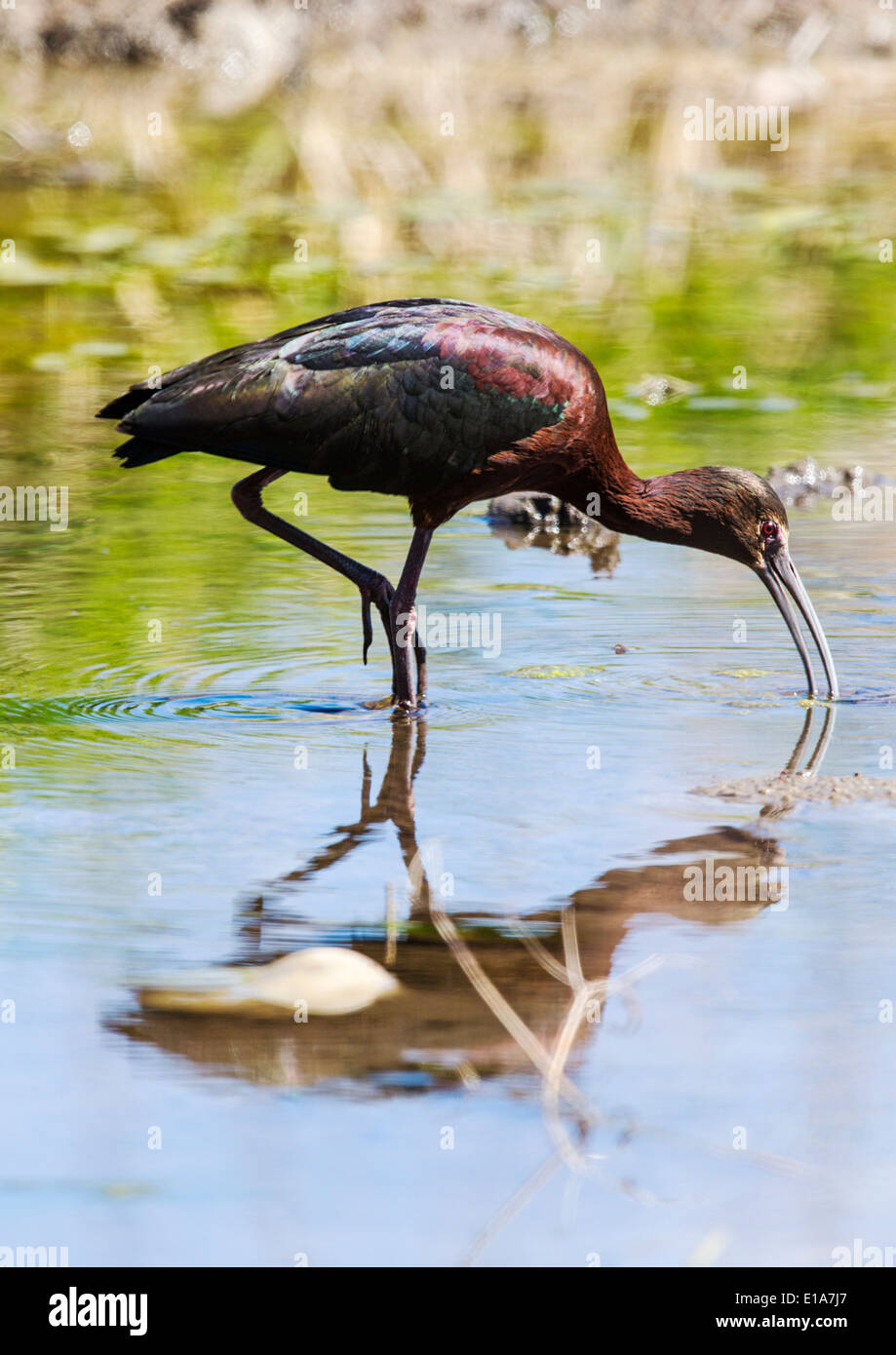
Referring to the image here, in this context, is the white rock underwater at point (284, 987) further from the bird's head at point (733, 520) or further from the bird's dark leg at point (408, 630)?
the bird's head at point (733, 520)

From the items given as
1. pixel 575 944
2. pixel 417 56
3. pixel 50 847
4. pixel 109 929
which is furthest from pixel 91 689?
pixel 417 56

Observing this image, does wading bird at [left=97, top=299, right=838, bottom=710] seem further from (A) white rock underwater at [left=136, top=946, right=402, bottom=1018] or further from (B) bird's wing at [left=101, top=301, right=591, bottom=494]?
(A) white rock underwater at [left=136, top=946, right=402, bottom=1018]

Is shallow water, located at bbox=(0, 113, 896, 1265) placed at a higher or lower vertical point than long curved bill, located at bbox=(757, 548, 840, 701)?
lower

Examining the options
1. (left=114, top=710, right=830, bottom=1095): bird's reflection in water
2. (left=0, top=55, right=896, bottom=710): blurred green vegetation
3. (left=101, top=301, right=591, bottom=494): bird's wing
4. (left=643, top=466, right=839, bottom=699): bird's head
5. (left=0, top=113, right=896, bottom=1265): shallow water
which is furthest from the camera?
(left=0, top=55, right=896, bottom=710): blurred green vegetation

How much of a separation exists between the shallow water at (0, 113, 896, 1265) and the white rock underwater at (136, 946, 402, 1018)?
0.06 m

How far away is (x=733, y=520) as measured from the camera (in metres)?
6.86

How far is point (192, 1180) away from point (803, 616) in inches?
162

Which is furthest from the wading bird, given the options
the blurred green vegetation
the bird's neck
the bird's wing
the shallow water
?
the blurred green vegetation

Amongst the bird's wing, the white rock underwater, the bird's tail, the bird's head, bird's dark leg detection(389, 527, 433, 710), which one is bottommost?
the white rock underwater

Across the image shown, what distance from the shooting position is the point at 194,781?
568 cm

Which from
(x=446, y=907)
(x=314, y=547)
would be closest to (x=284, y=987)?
(x=446, y=907)

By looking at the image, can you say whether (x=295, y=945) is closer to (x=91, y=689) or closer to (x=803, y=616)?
(x=91, y=689)

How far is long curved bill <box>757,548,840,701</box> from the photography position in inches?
255

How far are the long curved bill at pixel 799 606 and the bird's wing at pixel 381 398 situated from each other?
908 millimetres
